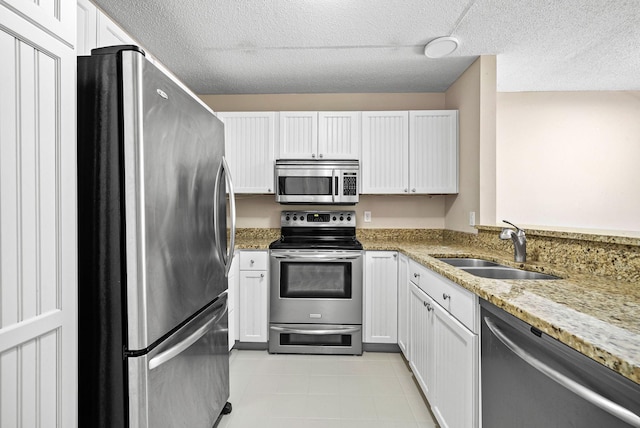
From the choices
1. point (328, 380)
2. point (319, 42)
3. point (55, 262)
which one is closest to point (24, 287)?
point (55, 262)

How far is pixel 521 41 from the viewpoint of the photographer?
2289 millimetres

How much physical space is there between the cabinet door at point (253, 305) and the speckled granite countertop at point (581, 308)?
162 centimetres

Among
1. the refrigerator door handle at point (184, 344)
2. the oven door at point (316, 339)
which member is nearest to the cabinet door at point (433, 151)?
the oven door at point (316, 339)

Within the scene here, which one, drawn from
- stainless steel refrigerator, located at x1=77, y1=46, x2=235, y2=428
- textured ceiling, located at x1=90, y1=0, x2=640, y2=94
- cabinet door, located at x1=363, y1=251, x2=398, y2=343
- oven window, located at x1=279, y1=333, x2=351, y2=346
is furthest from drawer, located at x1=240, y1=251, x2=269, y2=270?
textured ceiling, located at x1=90, y1=0, x2=640, y2=94

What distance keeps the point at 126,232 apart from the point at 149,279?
0.18 m

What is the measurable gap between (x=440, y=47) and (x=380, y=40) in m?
0.45

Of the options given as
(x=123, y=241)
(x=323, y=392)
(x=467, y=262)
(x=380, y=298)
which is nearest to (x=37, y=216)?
(x=123, y=241)

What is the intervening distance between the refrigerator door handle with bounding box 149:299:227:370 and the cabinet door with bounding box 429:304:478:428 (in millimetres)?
1193

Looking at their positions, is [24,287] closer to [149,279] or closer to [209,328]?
[149,279]

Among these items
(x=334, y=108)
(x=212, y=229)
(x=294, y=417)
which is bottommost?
(x=294, y=417)

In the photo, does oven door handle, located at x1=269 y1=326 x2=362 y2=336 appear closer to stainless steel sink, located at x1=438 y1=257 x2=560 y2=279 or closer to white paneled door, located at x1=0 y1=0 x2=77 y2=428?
stainless steel sink, located at x1=438 y1=257 x2=560 y2=279

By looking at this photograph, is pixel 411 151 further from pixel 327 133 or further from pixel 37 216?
pixel 37 216

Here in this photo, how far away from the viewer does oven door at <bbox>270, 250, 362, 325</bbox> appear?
269 cm

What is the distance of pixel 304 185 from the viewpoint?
2.98m
